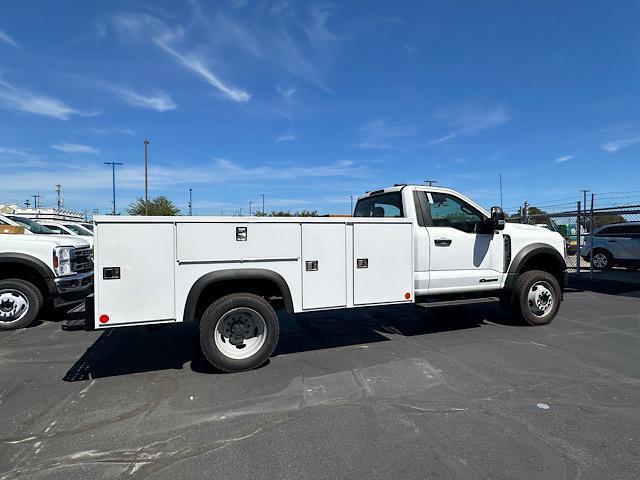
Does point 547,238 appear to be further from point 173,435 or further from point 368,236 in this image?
point 173,435

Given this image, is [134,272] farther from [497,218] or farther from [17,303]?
[497,218]

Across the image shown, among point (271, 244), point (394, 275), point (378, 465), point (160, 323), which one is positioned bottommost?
point (378, 465)

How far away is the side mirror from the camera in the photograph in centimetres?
616

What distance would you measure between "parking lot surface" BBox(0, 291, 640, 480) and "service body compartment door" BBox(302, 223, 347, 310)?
0.81 metres

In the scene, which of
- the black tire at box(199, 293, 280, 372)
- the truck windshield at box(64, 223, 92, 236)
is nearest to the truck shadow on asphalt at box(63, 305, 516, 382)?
the black tire at box(199, 293, 280, 372)

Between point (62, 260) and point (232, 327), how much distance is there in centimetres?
421

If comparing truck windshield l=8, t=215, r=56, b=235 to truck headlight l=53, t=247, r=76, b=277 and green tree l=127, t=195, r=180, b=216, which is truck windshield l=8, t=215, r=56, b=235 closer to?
truck headlight l=53, t=247, r=76, b=277

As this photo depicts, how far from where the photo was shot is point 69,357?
539cm

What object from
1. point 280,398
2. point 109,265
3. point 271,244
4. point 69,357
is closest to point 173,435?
point 280,398

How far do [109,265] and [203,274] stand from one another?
0.92 meters

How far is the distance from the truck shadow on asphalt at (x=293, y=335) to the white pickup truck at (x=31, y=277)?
2.82ft

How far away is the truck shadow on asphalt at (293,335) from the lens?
5047 mm

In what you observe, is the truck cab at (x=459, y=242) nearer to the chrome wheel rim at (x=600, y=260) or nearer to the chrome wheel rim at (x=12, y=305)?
the chrome wheel rim at (x=12, y=305)

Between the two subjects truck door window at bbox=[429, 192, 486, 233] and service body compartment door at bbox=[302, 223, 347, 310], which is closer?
service body compartment door at bbox=[302, 223, 347, 310]
